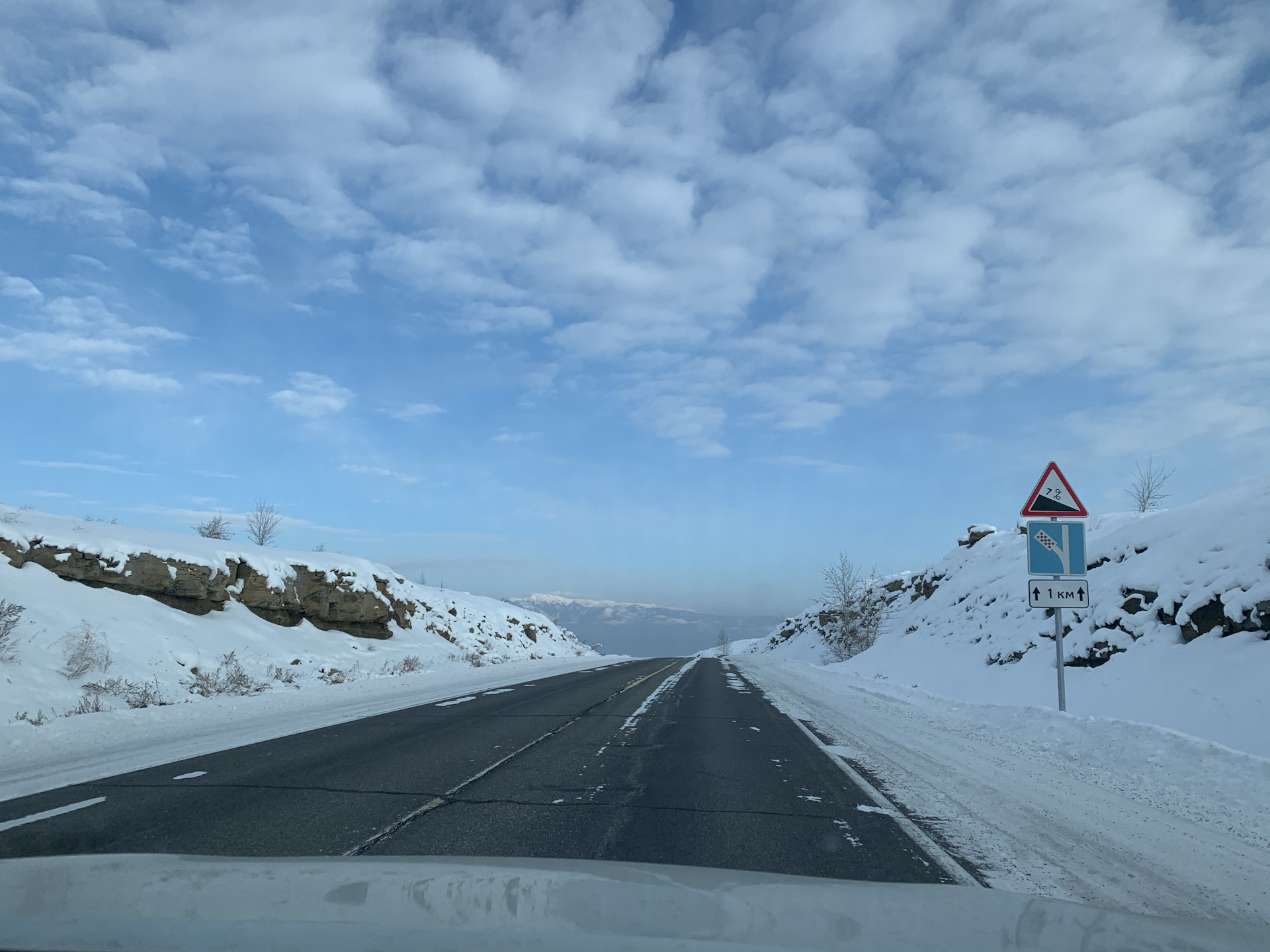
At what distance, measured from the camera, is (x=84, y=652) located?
584 inches

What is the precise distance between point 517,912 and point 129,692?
13.9 metres

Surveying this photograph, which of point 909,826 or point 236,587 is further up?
point 236,587

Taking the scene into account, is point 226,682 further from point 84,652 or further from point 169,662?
point 84,652

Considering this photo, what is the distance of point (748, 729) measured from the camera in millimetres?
11297

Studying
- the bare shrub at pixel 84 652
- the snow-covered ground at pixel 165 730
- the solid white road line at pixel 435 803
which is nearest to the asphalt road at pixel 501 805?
the solid white road line at pixel 435 803

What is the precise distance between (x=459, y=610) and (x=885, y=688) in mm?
31498

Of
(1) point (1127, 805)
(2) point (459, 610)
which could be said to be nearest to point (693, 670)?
(2) point (459, 610)

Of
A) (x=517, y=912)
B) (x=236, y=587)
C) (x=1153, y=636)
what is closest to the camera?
(x=517, y=912)

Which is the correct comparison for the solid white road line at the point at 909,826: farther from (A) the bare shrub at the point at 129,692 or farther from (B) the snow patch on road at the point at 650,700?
(A) the bare shrub at the point at 129,692

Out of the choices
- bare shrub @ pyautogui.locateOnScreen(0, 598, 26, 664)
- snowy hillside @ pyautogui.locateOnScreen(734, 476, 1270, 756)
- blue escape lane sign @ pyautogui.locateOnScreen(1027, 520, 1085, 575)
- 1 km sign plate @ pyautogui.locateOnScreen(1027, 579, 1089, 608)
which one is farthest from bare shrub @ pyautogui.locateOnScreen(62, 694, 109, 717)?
snowy hillside @ pyautogui.locateOnScreen(734, 476, 1270, 756)

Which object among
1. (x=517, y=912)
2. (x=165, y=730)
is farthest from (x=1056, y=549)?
A: (x=165, y=730)

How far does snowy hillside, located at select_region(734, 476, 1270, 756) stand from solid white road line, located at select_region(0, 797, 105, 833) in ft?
40.4

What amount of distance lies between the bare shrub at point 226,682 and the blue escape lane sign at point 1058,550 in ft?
51.1

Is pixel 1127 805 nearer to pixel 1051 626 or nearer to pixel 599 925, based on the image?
pixel 599 925
